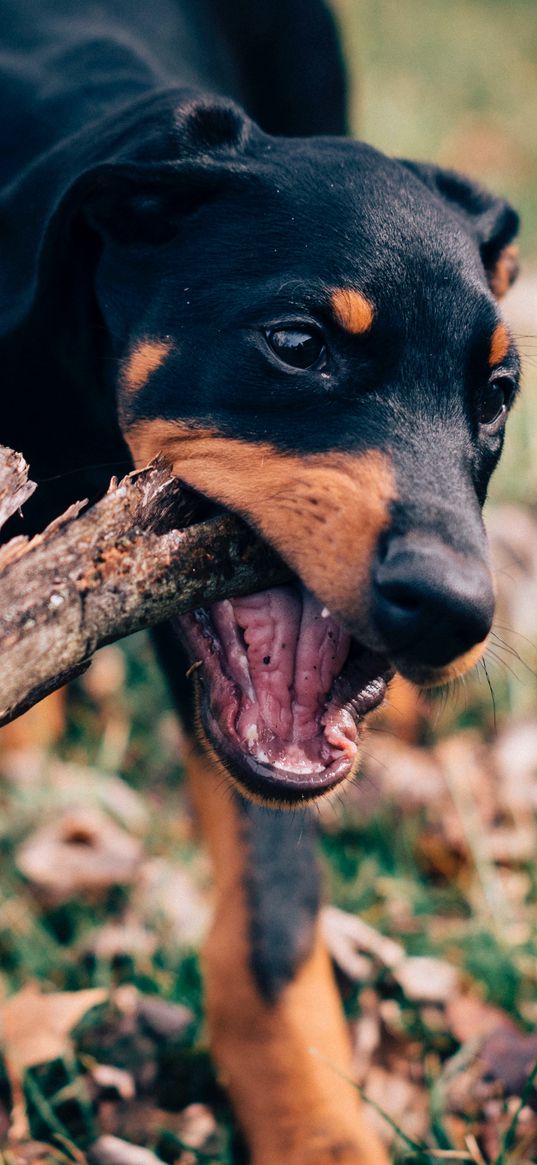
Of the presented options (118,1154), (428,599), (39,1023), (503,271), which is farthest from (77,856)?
(503,271)

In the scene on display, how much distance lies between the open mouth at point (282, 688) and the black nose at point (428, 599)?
226 millimetres

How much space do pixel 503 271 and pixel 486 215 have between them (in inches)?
4.8

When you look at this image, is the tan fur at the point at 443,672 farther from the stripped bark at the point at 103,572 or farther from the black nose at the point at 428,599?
the stripped bark at the point at 103,572

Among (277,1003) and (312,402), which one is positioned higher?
(312,402)

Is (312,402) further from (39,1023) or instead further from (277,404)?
(39,1023)

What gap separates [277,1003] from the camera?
2299mm

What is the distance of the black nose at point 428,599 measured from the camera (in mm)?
1602

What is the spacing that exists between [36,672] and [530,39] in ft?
35.9

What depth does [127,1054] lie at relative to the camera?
90.8 inches

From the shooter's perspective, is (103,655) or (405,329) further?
(103,655)

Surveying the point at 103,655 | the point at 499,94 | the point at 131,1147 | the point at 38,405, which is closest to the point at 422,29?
the point at 499,94

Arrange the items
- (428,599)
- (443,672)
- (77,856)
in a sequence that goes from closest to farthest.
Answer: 1. (428,599)
2. (443,672)
3. (77,856)

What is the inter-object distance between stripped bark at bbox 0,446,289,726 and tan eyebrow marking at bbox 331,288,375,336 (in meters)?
0.36

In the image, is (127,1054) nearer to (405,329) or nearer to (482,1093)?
(482,1093)
